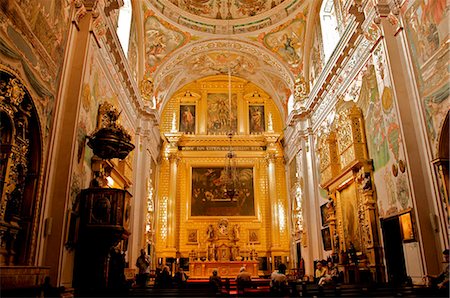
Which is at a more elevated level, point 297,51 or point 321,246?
point 297,51

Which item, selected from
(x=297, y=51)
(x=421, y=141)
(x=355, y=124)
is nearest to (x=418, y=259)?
(x=421, y=141)

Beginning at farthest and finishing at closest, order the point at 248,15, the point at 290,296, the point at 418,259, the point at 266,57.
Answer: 1. the point at 266,57
2. the point at 248,15
3. the point at 418,259
4. the point at 290,296

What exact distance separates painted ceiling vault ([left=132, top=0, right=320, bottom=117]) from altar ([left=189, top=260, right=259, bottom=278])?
290 inches

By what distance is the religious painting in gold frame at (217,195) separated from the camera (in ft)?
59.4

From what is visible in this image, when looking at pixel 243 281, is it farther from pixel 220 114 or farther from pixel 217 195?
pixel 220 114

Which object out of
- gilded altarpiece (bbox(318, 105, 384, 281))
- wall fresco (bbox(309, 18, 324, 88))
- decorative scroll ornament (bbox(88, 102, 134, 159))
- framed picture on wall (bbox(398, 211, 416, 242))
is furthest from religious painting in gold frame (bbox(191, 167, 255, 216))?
framed picture on wall (bbox(398, 211, 416, 242))

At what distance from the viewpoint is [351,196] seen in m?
10.6

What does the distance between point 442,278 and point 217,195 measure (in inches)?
498

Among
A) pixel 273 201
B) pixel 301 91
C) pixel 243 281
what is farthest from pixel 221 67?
pixel 243 281

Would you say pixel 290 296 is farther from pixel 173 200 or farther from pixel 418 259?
pixel 173 200

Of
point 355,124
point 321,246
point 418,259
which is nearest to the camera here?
point 418,259

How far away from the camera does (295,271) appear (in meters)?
15.7

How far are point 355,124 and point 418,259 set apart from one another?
413cm

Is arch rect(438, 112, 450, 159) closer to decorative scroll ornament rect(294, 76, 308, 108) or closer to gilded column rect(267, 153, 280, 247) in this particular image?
decorative scroll ornament rect(294, 76, 308, 108)
